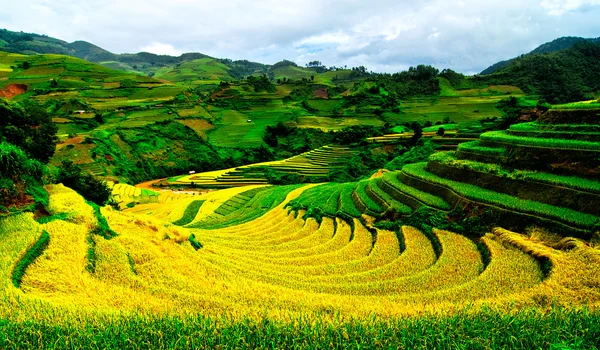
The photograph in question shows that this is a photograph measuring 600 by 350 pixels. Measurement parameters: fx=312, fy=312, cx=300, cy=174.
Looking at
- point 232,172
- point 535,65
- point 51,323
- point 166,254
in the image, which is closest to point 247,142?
point 232,172

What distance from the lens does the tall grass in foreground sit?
4.65m

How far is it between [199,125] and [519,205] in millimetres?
53617

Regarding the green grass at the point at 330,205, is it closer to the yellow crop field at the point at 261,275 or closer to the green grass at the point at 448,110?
the yellow crop field at the point at 261,275

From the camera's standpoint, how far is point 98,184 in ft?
71.1

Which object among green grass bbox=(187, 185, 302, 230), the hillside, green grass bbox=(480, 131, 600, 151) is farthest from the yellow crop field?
green grass bbox=(187, 185, 302, 230)

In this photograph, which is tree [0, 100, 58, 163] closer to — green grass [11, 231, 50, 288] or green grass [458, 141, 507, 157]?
green grass [11, 231, 50, 288]

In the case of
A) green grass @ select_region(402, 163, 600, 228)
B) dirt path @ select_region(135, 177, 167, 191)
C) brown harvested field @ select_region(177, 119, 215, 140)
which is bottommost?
dirt path @ select_region(135, 177, 167, 191)

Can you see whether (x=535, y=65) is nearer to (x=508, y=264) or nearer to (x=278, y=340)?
(x=508, y=264)

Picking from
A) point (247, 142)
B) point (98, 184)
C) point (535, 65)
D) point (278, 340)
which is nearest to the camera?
point (278, 340)

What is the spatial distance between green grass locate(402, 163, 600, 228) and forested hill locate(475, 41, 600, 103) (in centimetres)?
6046

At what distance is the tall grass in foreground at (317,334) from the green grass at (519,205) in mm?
6577

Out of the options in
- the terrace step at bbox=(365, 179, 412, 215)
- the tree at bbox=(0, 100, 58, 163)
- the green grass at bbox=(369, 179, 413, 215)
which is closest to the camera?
the tree at bbox=(0, 100, 58, 163)

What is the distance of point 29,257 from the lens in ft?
23.8

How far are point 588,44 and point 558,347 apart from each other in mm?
106758
